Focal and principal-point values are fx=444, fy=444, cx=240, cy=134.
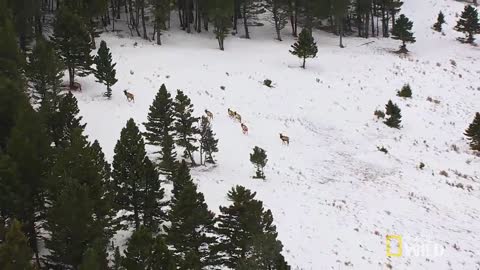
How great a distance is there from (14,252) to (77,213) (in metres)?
2.65

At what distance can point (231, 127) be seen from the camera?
31.7m

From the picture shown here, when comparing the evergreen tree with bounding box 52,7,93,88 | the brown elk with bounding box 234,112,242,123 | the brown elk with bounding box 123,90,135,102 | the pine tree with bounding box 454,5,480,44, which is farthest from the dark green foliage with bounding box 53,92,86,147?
the pine tree with bounding box 454,5,480,44

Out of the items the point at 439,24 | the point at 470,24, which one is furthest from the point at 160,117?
the point at 439,24

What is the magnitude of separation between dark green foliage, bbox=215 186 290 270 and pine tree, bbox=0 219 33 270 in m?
6.06

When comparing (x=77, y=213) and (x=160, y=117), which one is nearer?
(x=77, y=213)

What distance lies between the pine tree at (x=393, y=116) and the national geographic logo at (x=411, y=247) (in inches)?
679

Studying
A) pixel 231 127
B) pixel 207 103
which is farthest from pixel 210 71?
pixel 231 127

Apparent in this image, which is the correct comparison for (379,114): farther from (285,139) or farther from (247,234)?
(247,234)

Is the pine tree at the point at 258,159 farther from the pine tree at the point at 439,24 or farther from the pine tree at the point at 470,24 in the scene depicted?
the pine tree at the point at 439,24

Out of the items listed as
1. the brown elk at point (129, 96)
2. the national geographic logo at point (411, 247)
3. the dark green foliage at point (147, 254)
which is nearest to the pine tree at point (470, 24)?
the brown elk at point (129, 96)

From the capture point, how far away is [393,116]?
36031mm

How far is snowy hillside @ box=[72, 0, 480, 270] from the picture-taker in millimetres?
20281

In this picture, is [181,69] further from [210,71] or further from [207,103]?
[207,103]

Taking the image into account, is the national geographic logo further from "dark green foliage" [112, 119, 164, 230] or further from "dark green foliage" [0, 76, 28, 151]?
"dark green foliage" [0, 76, 28, 151]
